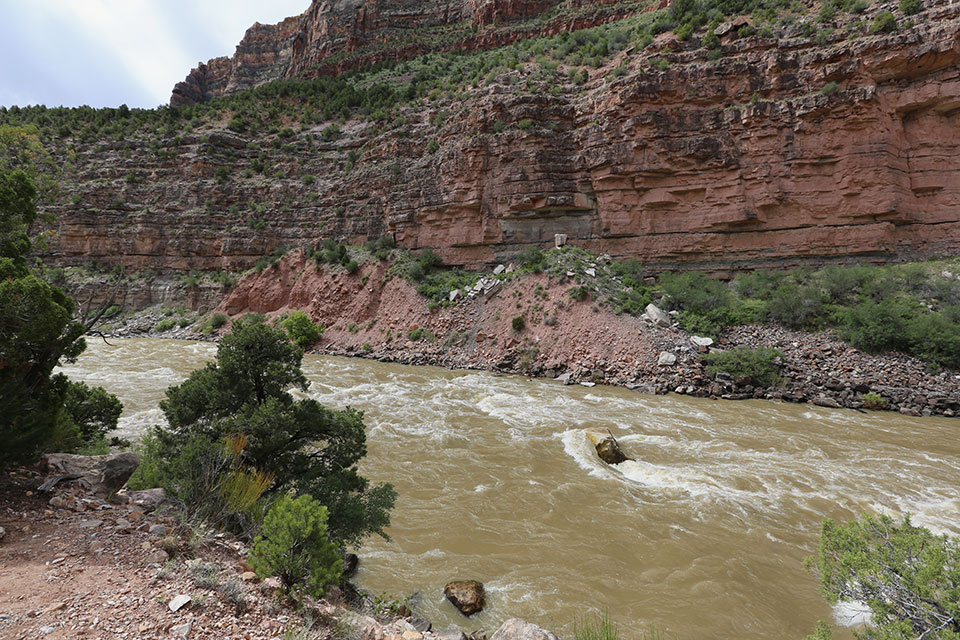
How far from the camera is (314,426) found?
5539mm

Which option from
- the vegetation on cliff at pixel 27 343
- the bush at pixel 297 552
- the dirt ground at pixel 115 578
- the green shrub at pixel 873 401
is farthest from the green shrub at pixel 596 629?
the green shrub at pixel 873 401

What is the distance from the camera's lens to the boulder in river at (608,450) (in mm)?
9242

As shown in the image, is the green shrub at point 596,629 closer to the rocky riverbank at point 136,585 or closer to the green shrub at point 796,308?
the rocky riverbank at point 136,585

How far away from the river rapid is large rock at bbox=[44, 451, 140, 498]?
3.23 metres

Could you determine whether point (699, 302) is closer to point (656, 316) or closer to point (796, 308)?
point (656, 316)

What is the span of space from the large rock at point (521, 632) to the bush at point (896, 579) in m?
2.07

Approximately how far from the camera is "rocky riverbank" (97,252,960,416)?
14.4m

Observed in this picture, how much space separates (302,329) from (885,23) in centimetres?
3891

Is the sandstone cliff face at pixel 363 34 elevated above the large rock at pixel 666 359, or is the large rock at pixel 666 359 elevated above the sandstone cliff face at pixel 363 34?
the sandstone cliff face at pixel 363 34

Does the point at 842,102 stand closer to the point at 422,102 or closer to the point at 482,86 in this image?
the point at 482,86

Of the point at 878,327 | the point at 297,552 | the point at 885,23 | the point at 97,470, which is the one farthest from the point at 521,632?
the point at 885,23

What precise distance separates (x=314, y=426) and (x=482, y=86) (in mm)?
35167

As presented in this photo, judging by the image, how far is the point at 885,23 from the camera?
22.0 m

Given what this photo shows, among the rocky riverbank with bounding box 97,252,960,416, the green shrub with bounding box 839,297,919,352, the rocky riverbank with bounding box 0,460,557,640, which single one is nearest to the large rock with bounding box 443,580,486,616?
the rocky riverbank with bounding box 0,460,557,640
